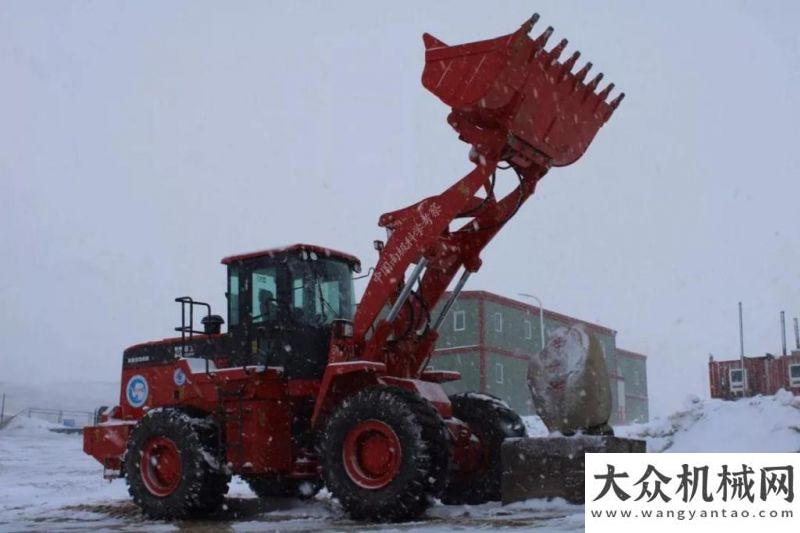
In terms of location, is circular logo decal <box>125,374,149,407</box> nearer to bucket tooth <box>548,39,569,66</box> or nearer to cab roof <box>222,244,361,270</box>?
cab roof <box>222,244,361,270</box>

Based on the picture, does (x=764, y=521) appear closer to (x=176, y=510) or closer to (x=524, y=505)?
(x=524, y=505)

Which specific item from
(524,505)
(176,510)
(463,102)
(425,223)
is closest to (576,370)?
(524,505)

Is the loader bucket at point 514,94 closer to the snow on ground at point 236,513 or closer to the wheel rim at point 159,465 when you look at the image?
the snow on ground at point 236,513

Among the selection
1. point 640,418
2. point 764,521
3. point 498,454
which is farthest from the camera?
point 640,418

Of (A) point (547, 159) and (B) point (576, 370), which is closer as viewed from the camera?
(B) point (576, 370)

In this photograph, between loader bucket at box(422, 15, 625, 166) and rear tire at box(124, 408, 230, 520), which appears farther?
rear tire at box(124, 408, 230, 520)

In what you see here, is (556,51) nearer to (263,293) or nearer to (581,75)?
(581,75)

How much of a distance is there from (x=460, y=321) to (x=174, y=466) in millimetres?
32926

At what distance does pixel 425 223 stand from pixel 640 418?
4887cm

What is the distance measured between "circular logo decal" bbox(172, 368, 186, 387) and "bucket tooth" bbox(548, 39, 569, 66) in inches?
216

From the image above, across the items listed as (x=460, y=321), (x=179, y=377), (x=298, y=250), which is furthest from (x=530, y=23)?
(x=460, y=321)

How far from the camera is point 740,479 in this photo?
6.20 meters

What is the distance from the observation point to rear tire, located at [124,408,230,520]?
10.3 m

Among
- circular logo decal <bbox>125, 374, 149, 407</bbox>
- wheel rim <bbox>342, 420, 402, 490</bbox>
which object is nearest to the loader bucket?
wheel rim <bbox>342, 420, 402, 490</bbox>
